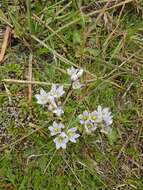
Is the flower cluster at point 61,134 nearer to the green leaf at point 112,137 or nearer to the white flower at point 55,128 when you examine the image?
the white flower at point 55,128

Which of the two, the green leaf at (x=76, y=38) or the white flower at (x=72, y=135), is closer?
the white flower at (x=72, y=135)

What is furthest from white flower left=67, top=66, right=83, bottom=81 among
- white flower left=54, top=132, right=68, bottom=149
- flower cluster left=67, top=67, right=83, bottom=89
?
white flower left=54, top=132, right=68, bottom=149

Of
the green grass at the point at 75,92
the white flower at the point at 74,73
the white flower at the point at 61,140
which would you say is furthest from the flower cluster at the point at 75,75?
the white flower at the point at 61,140

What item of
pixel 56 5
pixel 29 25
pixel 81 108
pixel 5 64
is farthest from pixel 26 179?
pixel 56 5

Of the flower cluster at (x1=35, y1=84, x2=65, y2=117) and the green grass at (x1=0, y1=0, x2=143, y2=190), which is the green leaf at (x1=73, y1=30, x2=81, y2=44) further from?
the flower cluster at (x1=35, y1=84, x2=65, y2=117)

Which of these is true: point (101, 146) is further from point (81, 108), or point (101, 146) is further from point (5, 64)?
point (5, 64)

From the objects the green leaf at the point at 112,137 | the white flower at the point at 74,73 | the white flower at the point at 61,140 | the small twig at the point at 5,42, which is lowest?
the green leaf at the point at 112,137
